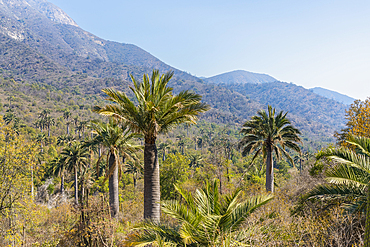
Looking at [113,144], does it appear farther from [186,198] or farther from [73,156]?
[73,156]

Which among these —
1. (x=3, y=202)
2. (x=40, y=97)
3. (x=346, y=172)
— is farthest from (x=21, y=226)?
(x=40, y=97)

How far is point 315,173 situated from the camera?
11.5 metres

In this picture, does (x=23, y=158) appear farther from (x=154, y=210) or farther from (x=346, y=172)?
(x=346, y=172)

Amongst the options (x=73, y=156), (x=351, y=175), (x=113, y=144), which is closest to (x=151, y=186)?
(x=351, y=175)

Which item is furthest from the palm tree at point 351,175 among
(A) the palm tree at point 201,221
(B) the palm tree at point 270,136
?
(B) the palm tree at point 270,136

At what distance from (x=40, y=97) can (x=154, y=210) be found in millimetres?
158030

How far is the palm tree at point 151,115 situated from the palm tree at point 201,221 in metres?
1.28

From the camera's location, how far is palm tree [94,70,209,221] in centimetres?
890

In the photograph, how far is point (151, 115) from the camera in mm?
8953

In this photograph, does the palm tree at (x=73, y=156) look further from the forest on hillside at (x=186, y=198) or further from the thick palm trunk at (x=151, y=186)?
the thick palm trunk at (x=151, y=186)

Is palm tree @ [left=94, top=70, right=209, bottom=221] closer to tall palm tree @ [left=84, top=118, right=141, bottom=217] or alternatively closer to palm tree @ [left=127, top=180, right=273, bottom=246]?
palm tree @ [left=127, top=180, right=273, bottom=246]

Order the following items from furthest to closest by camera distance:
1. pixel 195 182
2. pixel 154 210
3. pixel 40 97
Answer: pixel 40 97
pixel 195 182
pixel 154 210

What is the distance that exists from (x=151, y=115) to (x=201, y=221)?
424cm

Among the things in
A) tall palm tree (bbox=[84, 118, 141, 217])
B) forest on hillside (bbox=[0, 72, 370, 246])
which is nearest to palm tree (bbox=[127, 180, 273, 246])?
forest on hillside (bbox=[0, 72, 370, 246])
